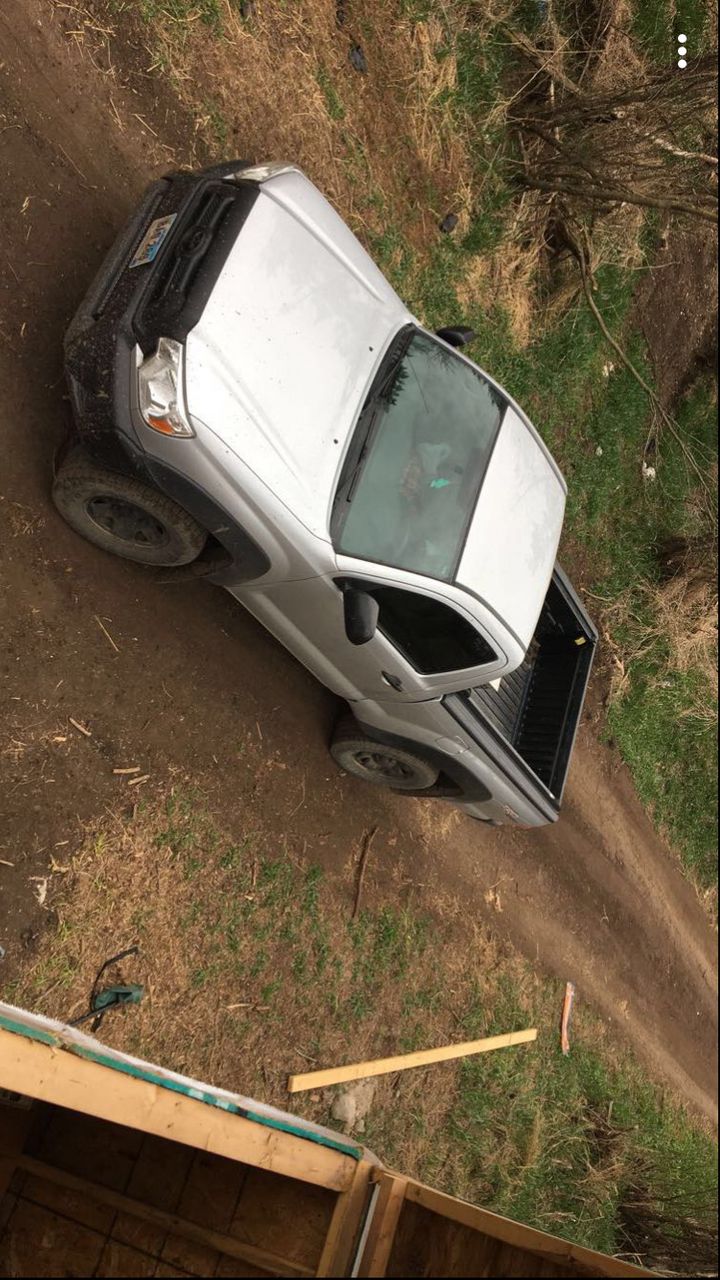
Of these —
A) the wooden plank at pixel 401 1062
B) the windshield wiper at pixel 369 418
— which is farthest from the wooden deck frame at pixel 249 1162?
the windshield wiper at pixel 369 418

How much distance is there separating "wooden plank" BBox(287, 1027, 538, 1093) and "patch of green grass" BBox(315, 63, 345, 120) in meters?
6.55

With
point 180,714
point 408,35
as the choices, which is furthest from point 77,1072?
point 408,35

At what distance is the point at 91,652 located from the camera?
4859mm

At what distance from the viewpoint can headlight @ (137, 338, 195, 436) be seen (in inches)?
152

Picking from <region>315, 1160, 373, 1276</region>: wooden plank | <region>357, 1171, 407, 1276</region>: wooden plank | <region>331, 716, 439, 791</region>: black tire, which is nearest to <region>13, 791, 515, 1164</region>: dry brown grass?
<region>331, 716, 439, 791</region>: black tire

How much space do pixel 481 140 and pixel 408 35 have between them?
1034 mm

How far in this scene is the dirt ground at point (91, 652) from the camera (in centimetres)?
458

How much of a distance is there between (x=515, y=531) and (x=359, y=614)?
3.65 ft

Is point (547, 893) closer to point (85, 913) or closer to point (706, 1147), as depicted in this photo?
point (706, 1147)

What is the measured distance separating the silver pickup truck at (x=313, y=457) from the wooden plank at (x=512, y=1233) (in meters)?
2.26

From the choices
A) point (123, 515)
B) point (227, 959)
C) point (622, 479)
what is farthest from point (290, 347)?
point (622, 479)

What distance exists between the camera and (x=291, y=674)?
587cm

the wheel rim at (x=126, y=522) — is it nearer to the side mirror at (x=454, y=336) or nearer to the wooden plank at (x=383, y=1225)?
the side mirror at (x=454, y=336)

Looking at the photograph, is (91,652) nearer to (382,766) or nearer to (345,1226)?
(382,766)
